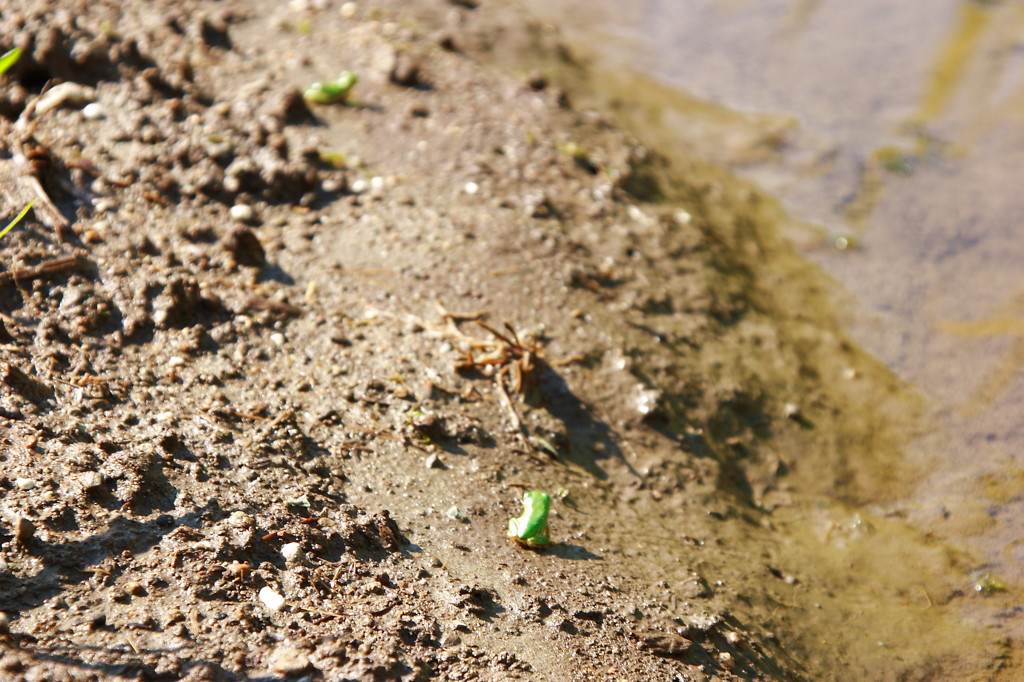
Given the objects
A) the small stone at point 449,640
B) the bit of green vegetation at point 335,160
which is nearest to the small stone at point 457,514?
the small stone at point 449,640

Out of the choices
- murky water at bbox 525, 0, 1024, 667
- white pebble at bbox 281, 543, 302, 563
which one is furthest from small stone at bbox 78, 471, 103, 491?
murky water at bbox 525, 0, 1024, 667

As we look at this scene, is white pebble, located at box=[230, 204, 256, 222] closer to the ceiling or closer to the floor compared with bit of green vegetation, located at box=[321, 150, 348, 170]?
closer to the floor

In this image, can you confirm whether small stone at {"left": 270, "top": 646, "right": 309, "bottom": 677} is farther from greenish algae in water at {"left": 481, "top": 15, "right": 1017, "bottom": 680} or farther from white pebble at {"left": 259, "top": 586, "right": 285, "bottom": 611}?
greenish algae in water at {"left": 481, "top": 15, "right": 1017, "bottom": 680}

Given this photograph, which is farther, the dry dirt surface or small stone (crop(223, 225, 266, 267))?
small stone (crop(223, 225, 266, 267))

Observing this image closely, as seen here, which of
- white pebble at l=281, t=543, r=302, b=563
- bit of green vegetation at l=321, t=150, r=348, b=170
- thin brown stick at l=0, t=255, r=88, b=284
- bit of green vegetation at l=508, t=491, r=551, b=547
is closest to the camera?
white pebble at l=281, t=543, r=302, b=563

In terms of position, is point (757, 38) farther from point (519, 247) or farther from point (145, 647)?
point (145, 647)
